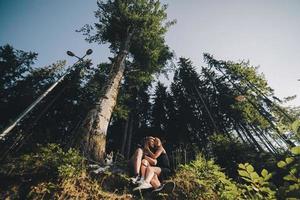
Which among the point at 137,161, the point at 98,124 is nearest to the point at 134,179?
the point at 137,161

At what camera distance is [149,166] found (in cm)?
525

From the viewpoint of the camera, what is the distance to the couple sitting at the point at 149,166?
15.6ft

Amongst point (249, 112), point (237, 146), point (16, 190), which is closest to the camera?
point (16, 190)

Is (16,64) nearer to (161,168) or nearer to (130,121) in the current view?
(130,121)

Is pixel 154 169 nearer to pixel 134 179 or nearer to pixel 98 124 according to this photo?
pixel 134 179

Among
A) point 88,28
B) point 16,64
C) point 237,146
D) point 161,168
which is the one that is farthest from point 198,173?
point 16,64

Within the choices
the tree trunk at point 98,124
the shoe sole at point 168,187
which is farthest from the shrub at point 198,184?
the tree trunk at point 98,124

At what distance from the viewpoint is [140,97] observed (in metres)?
26.9

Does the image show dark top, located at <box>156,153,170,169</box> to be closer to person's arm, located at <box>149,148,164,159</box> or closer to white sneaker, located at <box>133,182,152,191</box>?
person's arm, located at <box>149,148,164,159</box>

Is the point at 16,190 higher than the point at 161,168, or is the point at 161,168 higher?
the point at 161,168

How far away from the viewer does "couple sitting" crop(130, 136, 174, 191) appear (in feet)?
15.6

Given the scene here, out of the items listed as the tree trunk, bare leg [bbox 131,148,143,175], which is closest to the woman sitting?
bare leg [bbox 131,148,143,175]

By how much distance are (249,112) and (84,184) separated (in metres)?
18.5

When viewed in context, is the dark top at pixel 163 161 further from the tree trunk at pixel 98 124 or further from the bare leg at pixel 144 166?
the tree trunk at pixel 98 124
